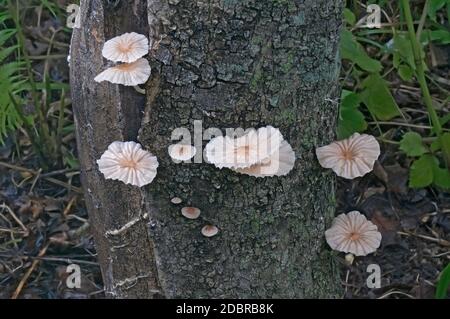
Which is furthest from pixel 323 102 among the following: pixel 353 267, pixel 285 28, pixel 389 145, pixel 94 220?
pixel 389 145

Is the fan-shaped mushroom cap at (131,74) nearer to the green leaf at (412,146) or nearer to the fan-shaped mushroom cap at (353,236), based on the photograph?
the fan-shaped mushroom cap at (353,236)

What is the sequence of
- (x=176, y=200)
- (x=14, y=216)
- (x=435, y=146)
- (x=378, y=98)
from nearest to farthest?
1. (x=176, y=200)
2. (x=435, y=146)
3. (x=378, y=98)
4. (x=14, y=216)

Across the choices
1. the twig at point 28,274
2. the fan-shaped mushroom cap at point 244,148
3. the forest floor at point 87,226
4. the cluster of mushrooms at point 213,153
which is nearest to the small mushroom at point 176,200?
the cluster of mushrooms at point 213,153

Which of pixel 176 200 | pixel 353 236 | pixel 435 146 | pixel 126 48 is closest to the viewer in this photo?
pixel 126 48

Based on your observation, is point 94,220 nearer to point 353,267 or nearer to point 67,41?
point 353,267

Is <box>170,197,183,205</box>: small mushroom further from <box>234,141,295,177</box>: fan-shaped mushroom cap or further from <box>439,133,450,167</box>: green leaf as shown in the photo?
<box>439,133,450,167</box>: green leaf

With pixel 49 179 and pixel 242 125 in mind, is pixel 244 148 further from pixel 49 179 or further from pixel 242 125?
pixel 49 179

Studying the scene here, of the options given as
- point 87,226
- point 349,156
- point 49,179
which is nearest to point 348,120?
point 349,156
